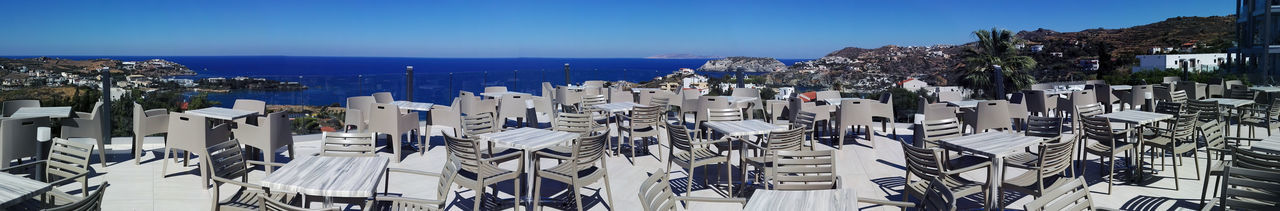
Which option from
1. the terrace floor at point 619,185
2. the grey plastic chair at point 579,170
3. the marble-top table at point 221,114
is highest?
the marble-top table at point 221,114

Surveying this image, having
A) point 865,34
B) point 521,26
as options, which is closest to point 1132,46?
point 865,34

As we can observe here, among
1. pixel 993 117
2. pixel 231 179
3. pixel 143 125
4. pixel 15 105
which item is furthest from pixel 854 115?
pixel 15 105

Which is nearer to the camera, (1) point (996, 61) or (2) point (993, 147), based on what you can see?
(2) point (993, 147)

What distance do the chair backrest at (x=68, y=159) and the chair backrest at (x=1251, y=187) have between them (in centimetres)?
564

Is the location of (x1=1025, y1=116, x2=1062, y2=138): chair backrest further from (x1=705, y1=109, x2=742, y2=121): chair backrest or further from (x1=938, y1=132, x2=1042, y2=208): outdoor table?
(x1=705, y1=109, x2=742, y2=121): chair backrest

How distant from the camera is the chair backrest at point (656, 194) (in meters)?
2.54

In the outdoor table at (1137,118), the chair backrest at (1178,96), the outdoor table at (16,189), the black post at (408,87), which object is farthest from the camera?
the black post at (408,87)

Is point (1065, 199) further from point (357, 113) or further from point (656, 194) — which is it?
point (357, 113)

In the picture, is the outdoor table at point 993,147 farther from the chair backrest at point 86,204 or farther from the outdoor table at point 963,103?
the chair backrest at point 86,204

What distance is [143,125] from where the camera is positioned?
6.25m

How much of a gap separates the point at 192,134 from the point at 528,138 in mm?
2921

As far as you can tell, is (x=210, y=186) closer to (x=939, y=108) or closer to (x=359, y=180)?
(x=359, y=180)

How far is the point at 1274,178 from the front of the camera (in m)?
3.06

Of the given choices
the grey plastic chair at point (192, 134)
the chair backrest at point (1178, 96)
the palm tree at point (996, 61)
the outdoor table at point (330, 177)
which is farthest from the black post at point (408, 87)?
the palm tree at point (996, 61)
